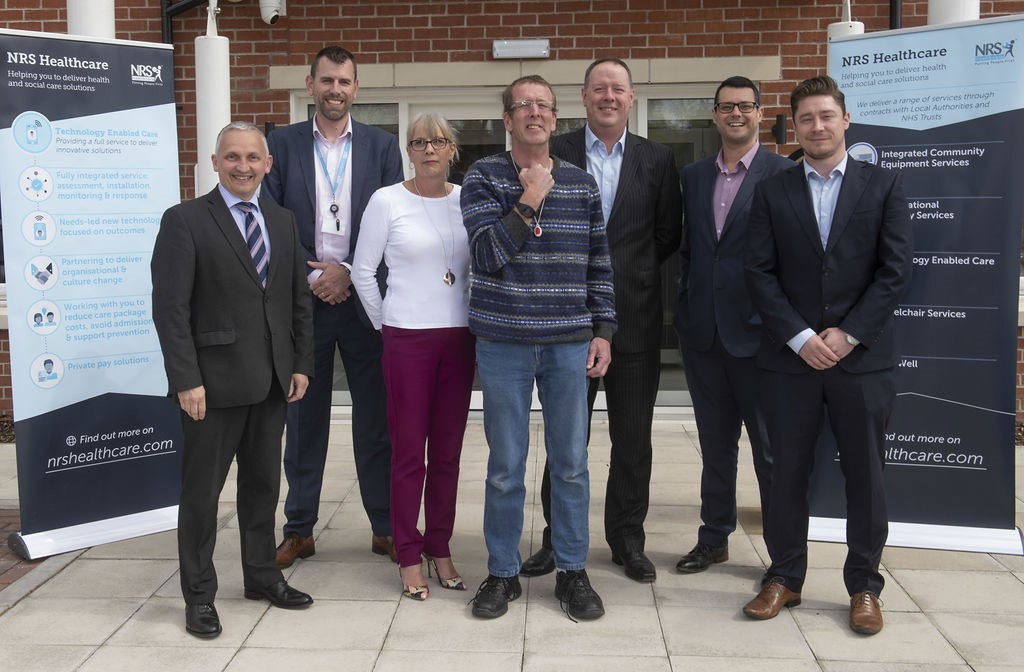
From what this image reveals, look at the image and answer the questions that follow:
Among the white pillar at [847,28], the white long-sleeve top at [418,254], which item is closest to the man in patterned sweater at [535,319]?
the white long-sleeve top at [418,254]

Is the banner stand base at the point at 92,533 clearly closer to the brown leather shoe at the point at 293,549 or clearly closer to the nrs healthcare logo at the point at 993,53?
the brown leather shoe at the point at 293,549

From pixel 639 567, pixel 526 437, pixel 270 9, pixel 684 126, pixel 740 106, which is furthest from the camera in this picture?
pixel 684 126

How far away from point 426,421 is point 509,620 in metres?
0.80

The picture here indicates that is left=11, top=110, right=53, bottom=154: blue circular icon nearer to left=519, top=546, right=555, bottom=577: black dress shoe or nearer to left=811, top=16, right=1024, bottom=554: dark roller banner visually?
left=519, top=546, right=555, bottom=577: black dress shoe

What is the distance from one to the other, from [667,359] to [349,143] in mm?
3926

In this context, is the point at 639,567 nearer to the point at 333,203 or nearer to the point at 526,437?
the point at 526,437

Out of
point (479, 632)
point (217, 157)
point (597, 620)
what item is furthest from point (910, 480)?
point (217, 157)

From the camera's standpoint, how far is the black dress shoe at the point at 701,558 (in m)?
4.18

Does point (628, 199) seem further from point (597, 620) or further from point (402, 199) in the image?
point (597, 620)

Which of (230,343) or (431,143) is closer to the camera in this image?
(230,343)

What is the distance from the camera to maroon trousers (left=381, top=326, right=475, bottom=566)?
3.73 m

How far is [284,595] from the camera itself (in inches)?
148

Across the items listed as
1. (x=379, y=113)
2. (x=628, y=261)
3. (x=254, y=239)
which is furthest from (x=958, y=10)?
(x=254, y=239)

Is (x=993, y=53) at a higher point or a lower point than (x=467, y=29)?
lower
